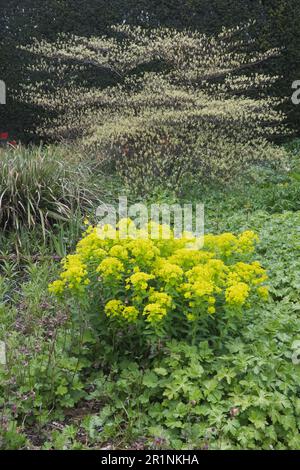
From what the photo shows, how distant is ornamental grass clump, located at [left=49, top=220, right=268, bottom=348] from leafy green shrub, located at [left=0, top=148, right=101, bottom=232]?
1.74 meters

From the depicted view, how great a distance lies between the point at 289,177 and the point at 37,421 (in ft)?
16.6

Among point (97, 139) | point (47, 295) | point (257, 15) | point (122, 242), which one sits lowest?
point (47, 295)

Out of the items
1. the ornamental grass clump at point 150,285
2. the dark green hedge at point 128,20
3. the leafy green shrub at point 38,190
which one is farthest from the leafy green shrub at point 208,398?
the dark green hedge at point 128,20

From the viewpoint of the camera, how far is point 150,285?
317cm

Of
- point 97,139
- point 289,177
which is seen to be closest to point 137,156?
point 97,139

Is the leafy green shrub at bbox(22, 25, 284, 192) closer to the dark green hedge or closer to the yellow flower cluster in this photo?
the dark green hedge

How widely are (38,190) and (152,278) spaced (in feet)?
8.31

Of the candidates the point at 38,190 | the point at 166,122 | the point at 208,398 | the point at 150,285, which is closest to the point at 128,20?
the point at 166,122

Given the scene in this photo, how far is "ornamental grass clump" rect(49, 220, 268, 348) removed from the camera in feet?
9.44

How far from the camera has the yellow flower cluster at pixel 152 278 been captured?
9.42 feet

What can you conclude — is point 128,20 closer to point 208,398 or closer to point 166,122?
point 166,122

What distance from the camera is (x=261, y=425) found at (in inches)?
103

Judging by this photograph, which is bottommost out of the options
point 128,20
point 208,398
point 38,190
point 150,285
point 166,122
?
point 208,398
